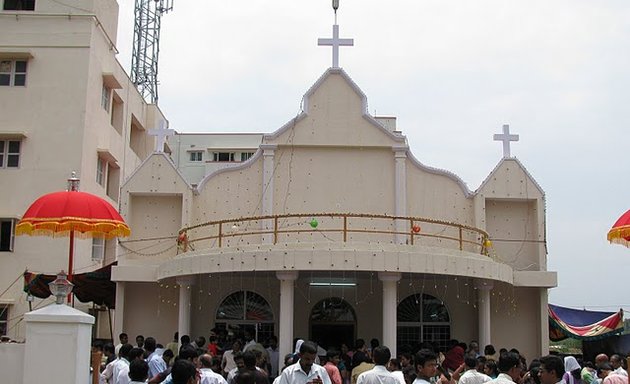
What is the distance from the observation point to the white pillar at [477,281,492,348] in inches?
800

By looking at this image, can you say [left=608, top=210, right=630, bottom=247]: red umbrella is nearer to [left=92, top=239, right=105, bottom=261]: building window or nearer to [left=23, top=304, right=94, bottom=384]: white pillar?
[left=23, top=304, right=94, bottom=384]: white pillar

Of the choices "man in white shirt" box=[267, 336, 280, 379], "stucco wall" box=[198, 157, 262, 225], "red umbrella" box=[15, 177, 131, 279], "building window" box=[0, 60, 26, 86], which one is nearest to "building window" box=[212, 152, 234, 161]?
"building window" box=[0, 60, 26, 86]

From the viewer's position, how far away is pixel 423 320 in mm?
22359

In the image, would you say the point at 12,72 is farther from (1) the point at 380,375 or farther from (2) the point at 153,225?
(1) the point at 380,375

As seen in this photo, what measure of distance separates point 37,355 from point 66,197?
5285mm

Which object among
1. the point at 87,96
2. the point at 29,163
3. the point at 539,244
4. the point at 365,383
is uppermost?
the point at 87,96

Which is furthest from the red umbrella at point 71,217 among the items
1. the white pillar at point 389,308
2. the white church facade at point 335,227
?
the white pillar at point 389,308

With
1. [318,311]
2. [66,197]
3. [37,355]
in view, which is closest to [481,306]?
[318,311]

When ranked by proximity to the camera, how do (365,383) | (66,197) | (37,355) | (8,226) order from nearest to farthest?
1. (365,383)
2. (37,355)
3. (66,197)
4. (8,226)

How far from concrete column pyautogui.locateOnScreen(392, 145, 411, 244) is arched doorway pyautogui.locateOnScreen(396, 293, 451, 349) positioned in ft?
5.84

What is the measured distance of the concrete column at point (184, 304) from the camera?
19.9m

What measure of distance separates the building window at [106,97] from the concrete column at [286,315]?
1417 cm

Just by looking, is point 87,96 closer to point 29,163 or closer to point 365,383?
point 29,163

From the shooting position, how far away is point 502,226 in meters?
23.3
